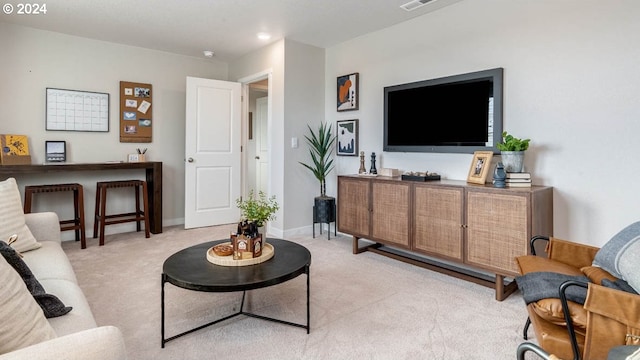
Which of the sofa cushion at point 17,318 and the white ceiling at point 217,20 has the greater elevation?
the white ceiling at point 217,20

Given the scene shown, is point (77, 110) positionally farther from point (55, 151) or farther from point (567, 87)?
point (567, 87)

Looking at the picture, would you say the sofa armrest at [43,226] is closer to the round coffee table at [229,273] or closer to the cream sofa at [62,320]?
the cream sofa at [62,320]

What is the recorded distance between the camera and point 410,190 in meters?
3.08

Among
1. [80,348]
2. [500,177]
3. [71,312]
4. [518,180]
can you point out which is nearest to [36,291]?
[71,312]

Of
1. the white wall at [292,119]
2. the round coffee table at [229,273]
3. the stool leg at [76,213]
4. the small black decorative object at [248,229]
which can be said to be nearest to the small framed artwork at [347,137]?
the white wall at [292,119]

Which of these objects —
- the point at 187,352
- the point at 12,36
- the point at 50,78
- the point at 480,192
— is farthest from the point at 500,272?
the point at 12,36

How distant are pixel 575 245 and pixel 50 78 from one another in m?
5.19

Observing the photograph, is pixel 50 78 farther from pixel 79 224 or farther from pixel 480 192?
pixel 480 192

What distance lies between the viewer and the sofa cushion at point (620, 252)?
59.1 inches

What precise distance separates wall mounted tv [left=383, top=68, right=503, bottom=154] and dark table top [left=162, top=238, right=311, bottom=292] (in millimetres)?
1804

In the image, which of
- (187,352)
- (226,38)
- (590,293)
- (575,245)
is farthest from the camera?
(226,38)

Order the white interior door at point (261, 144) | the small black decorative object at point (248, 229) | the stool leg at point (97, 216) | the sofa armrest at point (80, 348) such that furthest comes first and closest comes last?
the white interior door at point (261, 144) → the stool leg at point (97, 216) → the small black decorative object at point (248, 229) → the sofa armrest at point (80, 348)

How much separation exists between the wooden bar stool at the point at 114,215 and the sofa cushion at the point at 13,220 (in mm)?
1969

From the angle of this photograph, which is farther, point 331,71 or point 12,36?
point 331,71
